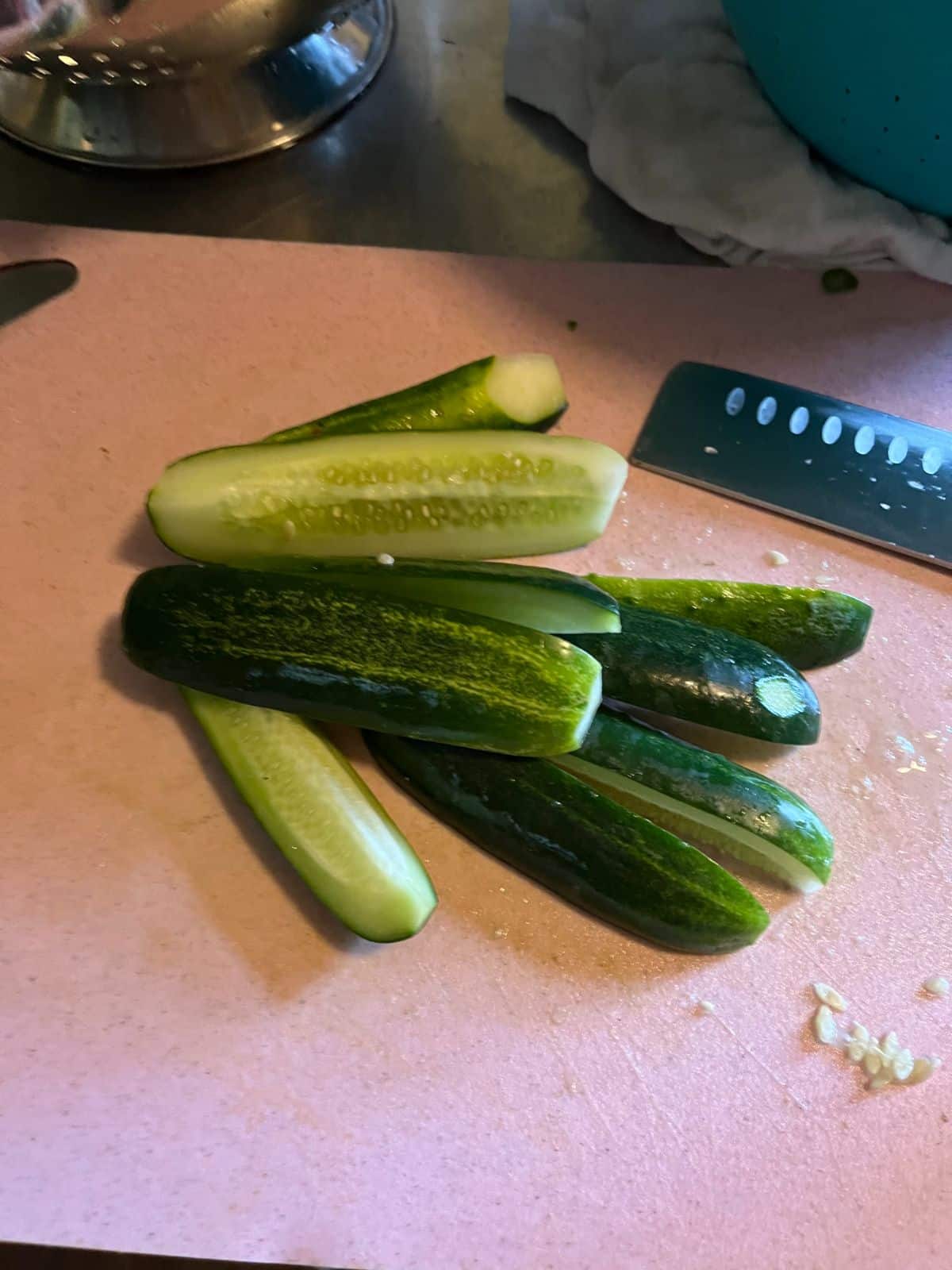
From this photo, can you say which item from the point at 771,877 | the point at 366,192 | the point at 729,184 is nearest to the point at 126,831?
the point at 771,877

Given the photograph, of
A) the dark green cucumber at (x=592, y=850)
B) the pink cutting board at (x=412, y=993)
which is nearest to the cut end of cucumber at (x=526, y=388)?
the pink cutting board at (x=412, y=993)

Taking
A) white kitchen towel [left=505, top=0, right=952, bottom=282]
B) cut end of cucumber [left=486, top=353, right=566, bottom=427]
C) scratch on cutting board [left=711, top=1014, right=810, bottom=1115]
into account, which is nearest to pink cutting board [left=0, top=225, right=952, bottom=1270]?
scratch on cutting board [left=711, top=1014, right=810, bottom=1115]

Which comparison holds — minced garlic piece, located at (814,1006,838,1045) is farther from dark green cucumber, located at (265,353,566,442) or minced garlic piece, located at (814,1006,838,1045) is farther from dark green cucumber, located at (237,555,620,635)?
dark green cucumber, located at (265,353,566,442)

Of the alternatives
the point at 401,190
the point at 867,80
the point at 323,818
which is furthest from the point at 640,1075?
the point at 401,190

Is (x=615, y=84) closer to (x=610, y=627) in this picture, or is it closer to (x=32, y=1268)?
(x=610, y=627)

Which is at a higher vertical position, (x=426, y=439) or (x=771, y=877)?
(x=426, y=439)

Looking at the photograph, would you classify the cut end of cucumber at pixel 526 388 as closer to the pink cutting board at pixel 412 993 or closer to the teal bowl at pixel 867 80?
the pink cutting board at pixel 412 993

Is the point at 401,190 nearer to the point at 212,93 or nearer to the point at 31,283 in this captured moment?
the point at 212,93
